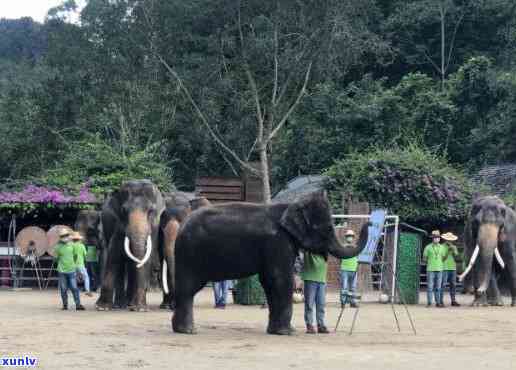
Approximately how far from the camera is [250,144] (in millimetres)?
43531

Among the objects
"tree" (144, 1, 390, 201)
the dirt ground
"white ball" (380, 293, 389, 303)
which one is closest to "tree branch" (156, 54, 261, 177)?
"tree" (144, 1, 390, 201)

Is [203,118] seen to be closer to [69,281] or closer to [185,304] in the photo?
[69,281]

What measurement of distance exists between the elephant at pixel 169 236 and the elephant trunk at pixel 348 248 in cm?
556

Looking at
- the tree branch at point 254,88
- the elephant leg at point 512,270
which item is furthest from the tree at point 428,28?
the elephant leg at point 512,270

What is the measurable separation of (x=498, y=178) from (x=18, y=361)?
27154 millimetres

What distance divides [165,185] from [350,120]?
984 centimetres

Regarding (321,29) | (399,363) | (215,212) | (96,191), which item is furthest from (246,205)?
(321,29)

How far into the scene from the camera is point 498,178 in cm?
3688

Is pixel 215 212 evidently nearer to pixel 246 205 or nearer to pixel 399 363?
pixel 246 205

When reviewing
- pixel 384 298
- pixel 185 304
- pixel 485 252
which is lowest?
pixel 384 298

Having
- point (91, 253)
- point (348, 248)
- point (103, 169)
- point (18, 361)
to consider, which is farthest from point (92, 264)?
point (18, 361)

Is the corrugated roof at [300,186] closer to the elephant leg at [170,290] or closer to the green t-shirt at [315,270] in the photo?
the elephant leg at [170,290]

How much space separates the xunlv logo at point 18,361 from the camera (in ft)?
38.8

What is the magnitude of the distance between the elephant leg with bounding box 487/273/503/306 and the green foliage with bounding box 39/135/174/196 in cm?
1325
